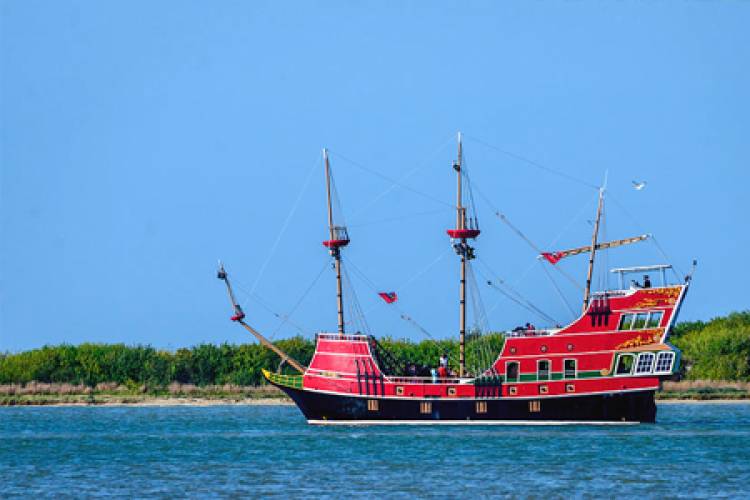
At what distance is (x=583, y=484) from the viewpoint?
47.3 metres

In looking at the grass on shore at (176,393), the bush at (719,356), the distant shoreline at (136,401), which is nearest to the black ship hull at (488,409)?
the distant shoreline at (136,401)

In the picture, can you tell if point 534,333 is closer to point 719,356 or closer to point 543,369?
point 543,369

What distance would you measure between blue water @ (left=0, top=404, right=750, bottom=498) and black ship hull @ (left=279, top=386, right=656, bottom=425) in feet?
2.20

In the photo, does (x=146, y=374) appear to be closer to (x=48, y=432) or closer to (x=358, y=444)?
(x=48, y=432)

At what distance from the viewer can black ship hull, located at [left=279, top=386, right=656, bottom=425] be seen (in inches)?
2736

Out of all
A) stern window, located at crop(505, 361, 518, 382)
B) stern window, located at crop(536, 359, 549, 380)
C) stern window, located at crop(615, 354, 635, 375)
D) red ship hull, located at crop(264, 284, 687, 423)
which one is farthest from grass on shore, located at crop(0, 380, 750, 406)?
stern window, located at crop(536, 359, 549, 380)

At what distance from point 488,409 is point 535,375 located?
9.68ft

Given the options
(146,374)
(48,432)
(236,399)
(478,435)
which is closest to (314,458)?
(478,435)

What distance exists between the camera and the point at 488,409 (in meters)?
70.6

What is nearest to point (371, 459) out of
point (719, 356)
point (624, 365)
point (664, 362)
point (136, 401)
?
point (624, 365)

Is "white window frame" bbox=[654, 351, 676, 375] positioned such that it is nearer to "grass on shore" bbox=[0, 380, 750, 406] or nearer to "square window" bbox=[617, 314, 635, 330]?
"square window" bbox=[617, 314, 635, 330]

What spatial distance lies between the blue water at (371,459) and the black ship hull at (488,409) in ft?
2.20

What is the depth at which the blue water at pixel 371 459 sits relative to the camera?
47.2m

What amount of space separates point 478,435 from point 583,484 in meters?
19.2
